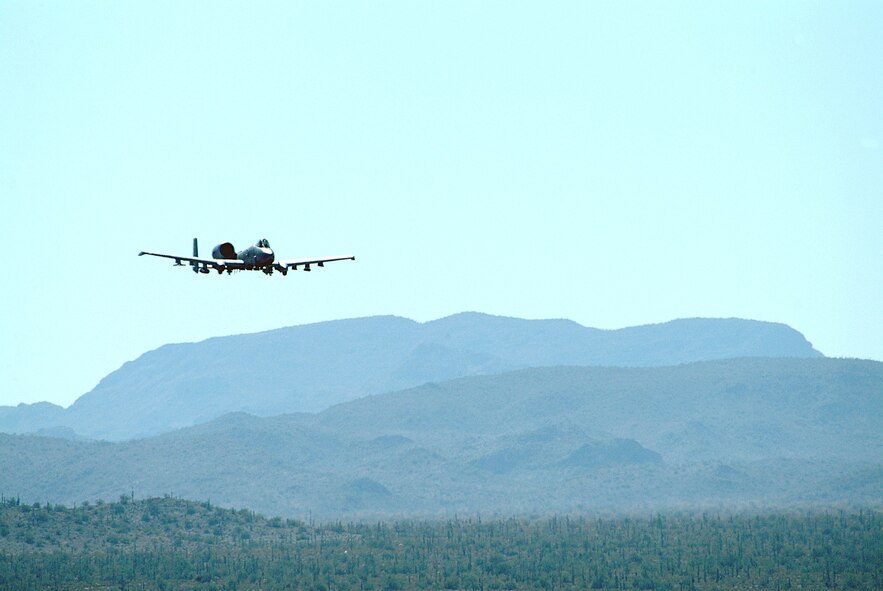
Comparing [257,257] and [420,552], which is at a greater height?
[257,257]

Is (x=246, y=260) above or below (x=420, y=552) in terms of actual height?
above

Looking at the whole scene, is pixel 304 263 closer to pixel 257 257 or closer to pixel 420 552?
pixel 257 257

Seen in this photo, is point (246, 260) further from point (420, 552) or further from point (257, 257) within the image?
point (420, 552)

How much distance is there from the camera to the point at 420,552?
3797 inches

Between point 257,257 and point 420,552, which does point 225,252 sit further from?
point 420,552

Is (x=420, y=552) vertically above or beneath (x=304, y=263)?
beneath

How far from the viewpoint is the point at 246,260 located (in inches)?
1588

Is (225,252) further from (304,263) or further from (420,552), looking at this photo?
(420,552)

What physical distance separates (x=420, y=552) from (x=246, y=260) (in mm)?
59873

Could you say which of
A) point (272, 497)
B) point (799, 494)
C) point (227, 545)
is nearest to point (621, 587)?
point (227, 545)

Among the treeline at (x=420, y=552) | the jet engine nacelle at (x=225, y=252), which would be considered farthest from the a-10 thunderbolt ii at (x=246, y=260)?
the treeline at (x=420, y=552)

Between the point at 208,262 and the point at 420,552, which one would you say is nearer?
the point at 208,262

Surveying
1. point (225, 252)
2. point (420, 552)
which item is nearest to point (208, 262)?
point (225, 252)

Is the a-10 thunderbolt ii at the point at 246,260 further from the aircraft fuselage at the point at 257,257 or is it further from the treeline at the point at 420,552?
the treeline at the point at 420,552
